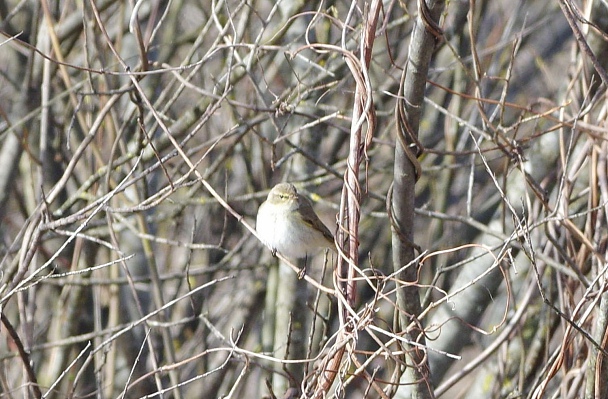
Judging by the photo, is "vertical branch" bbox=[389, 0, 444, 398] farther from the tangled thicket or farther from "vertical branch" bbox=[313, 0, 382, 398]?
"vertical branch" bbox=[313, 0, 382, 398]

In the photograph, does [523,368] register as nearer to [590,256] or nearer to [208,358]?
[590,256]

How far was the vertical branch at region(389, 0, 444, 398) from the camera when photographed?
241 cm

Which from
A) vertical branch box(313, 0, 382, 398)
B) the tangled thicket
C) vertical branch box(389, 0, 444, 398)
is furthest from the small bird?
vertical branch box(313, 0, 382, 398)

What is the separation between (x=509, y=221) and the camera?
421 centimetres

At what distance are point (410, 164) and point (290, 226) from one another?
1.83 metres

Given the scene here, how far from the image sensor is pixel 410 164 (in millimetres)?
2521

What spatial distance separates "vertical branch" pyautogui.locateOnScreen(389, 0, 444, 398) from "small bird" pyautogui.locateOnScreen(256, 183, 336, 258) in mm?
1621

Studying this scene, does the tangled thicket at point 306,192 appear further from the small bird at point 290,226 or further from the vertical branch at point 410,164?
the small bird at point 290,226

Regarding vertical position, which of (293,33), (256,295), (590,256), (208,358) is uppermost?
(293,33)

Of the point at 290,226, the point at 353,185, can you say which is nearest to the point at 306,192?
the point at 290,226

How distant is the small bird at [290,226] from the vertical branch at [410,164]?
5.32 feet

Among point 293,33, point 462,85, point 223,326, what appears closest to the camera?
point 293,33

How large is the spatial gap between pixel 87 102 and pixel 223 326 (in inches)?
77.9

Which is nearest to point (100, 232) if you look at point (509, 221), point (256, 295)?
point (256, 295)
